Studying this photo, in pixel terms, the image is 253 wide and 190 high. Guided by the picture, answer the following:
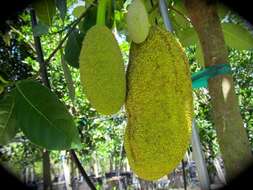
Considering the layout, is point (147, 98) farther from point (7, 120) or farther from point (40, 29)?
point (40, 29)

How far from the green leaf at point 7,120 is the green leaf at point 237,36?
1.58ft

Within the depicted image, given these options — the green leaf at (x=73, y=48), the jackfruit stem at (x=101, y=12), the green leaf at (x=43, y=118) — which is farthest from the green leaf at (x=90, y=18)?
the green leaf at (x=43, y=118)

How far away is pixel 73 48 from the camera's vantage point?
0.85 metres

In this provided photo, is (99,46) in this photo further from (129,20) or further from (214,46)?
(214,46)

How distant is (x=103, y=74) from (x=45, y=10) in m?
0.36

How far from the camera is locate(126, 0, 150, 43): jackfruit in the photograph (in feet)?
2.03

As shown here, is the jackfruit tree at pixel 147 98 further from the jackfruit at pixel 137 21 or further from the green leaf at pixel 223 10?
the green leaf at pixel 223 10

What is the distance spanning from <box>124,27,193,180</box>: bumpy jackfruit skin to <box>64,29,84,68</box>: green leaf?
230 millimetres

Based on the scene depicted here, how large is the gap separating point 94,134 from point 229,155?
3.89 m

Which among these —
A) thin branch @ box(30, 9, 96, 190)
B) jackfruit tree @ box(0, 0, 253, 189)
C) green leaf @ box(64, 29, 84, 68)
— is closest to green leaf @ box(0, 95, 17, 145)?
jackfruit tree @ box(0, 0, 253, 189)

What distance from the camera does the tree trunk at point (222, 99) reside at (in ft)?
1.72

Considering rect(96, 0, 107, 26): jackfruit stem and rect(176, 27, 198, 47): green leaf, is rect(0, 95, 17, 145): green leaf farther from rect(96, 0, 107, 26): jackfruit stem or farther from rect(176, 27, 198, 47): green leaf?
rect(176, 27, 198, 47): green leaf

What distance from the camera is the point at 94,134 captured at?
4.37 meters

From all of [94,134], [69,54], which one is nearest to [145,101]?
[69,54]
